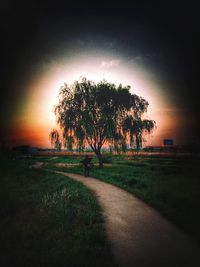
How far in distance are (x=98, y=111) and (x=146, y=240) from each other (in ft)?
67.4

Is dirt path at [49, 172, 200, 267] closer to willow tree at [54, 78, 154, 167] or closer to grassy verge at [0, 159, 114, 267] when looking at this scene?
grassy verge at [0, 159, 114, 267]

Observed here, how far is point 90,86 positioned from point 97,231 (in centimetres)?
2136

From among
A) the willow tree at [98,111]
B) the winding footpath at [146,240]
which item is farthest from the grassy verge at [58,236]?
the willow tree at [98,111]

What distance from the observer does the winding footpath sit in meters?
4.09

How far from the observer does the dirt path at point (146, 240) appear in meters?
4.10

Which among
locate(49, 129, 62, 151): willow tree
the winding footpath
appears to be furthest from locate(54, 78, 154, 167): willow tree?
the winding footpath

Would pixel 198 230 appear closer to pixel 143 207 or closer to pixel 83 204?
pixel 143 207

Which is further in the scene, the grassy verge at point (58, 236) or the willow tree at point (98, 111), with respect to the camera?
the willow tree at point (98, 111)

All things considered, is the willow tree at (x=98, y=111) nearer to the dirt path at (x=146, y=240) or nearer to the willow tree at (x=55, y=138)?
the willow tree at (x=55, y=138)

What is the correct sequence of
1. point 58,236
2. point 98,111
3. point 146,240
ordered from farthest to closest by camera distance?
point 98,111
point 58,236
point 146,240

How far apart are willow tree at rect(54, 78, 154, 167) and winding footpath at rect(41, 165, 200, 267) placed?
658 inches

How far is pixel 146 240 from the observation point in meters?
4.97

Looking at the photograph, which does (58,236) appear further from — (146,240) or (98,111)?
(98,111)

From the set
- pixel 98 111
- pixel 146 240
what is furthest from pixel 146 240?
pixel 98 111
